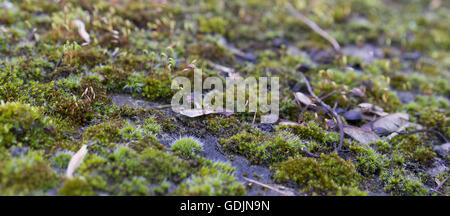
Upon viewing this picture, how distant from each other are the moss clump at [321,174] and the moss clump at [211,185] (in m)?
0.67

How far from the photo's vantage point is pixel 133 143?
4.32 meters

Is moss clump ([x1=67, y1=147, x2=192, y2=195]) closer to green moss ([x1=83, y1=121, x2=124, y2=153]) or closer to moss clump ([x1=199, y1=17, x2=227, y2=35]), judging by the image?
green moss ([x1=83, y1=121, x2=124, y2=153])

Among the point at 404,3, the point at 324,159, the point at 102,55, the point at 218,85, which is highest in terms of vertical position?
the point at 404,3

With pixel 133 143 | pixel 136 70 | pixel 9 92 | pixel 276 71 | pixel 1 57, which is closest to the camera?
pixel 133 143

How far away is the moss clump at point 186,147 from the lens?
438 centimetres

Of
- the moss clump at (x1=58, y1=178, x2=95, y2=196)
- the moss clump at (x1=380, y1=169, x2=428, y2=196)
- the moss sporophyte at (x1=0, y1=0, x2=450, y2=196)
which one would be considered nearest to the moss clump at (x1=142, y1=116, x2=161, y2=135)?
the moss sporophyte at (x1=0, y1=0, x2=450, y2=196)

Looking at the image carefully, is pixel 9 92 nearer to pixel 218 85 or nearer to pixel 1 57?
pixel 1 57

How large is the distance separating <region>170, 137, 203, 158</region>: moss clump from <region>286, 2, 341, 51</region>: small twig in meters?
4.83

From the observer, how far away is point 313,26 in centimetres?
819

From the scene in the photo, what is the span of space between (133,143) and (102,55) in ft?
7.96

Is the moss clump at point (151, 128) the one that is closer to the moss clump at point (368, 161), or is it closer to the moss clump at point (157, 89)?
the moss clump at point (157, 89)

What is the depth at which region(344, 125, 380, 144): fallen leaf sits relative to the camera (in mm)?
5156

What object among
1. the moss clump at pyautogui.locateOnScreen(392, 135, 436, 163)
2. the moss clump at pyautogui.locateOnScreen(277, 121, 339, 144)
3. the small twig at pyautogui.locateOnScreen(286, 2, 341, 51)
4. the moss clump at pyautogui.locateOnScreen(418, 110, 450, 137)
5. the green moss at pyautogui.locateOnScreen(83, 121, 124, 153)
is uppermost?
the small twig at pyautogui.locateOnScreen(286, 2, 341, 51)

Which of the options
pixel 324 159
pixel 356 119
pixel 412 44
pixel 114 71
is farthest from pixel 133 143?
pixel 412 44
